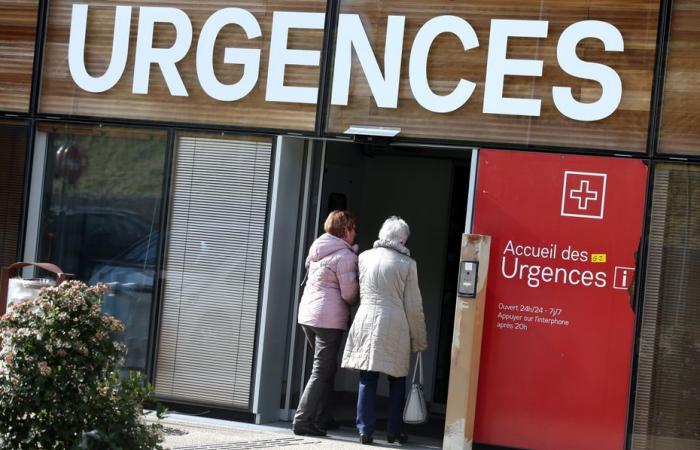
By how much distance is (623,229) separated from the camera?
8.32 metres

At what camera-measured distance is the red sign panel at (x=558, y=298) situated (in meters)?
8.31

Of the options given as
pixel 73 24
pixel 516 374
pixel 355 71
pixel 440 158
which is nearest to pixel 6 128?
pixel 73 24

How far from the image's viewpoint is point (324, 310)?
8.75 meters

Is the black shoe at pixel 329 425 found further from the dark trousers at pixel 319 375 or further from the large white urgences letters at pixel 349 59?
the large white urgences letters at pixel 349 59

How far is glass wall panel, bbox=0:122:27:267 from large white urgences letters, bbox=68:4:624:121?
31.8 inches

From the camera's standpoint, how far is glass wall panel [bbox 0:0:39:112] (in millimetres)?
9797

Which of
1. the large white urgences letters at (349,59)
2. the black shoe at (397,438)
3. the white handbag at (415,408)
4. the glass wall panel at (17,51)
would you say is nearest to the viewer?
the large white urgences letters at (349,59)

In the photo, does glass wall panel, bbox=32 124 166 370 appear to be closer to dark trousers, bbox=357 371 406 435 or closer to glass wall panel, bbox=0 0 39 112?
glass wall panel, bbox=0 0 39 112

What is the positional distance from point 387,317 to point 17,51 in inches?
163

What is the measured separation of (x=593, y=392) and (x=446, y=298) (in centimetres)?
303

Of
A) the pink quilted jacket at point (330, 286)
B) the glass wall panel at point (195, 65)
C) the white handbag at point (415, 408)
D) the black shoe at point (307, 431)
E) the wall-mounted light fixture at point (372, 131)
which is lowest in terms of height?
the black shoe at point (307, 431)

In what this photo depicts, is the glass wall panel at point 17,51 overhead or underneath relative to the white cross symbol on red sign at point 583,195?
overhead

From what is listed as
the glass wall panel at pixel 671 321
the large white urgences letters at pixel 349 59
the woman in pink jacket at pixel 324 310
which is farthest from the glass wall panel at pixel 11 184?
the glass wall panel at pixel 671 321

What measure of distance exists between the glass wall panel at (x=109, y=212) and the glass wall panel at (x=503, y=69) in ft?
5.93
